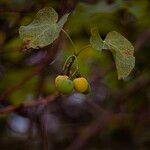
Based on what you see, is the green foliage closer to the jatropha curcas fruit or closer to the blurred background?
the jatropha curcas fruit

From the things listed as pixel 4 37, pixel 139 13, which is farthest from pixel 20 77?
pixel 139 13

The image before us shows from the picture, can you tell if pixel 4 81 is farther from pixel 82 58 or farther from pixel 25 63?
pixel 82 58

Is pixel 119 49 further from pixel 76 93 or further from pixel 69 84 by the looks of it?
pixel 76 93

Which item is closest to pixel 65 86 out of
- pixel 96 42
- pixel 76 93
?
pixel 96 42

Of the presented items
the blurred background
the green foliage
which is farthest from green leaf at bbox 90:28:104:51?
the blurred background

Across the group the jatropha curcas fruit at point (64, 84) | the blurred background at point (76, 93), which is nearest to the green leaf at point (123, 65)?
the jatropha curcas fruit at point (64, 84)
